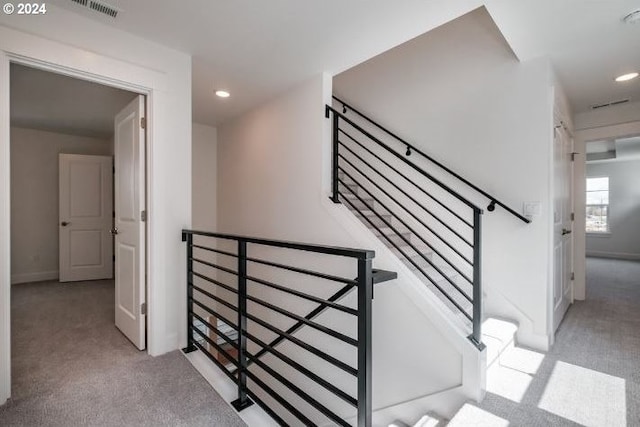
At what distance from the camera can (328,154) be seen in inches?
112

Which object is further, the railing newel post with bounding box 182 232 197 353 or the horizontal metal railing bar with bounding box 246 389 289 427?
the railing newel post with bounding box 182 232 197 353

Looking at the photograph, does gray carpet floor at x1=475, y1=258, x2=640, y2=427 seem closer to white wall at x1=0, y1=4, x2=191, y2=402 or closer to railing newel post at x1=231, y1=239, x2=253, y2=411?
railing newel post at x1=231, y1=239, x2=253, y2=411

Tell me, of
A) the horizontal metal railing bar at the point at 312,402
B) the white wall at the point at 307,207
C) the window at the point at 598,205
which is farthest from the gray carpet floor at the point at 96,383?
the window at the point at 598,205

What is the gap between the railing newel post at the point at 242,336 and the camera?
1.79 metres

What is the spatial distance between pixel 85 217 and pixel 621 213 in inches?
432

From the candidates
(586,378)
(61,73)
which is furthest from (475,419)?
(61,73)

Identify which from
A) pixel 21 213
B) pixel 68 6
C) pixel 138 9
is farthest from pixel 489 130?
pixel 21 213

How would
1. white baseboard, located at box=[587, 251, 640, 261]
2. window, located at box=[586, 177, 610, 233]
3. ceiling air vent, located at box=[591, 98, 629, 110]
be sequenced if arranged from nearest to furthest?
ceiling air vent, located at box=[591, 98, 629, 110] < white baseboard, located at box=[587, 251, 640, 261] < window, located at box=[586, 177, 610, 233]

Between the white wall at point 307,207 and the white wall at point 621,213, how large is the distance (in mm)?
7963

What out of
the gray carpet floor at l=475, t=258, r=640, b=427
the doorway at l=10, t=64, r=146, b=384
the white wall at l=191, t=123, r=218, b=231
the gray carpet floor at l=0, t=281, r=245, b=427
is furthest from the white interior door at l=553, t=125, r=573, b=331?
the doorway at l=10, t=64, r=146, b=384

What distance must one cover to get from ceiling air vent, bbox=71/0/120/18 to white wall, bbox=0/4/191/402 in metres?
0.14

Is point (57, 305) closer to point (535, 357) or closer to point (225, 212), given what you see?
point (225, 212)

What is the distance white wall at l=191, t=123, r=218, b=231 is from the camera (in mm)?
4445

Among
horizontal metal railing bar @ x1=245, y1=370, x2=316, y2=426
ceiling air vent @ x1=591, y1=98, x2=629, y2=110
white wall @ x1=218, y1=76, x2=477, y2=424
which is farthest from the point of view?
ceiling air vent @ x1=591, y1=98, x2=629, y2=110
